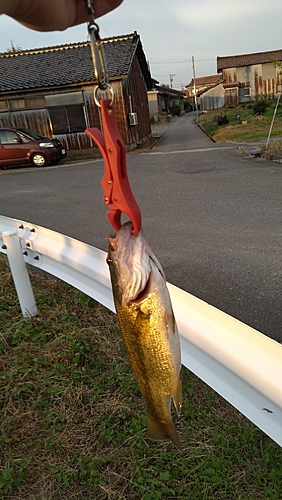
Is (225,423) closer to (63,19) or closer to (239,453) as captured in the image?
(239,453)

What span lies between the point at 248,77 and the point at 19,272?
54.6m

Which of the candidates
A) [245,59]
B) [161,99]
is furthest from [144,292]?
[161,99]

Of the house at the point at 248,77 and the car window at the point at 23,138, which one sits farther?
the house at the point at 248,77

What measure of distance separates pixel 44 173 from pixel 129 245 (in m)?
15.2

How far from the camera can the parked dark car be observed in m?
17.6

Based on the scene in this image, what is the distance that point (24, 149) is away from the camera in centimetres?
1762

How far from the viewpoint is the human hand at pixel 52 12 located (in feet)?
4.75

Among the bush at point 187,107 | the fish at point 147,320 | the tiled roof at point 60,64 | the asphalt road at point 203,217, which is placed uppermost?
the tiled roof at point 60,64

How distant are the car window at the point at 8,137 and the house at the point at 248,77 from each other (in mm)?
40521

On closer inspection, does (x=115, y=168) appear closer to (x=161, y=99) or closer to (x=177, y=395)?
(x=177, y=395)

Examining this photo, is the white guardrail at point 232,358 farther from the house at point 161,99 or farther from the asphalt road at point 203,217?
the house at point 161,99

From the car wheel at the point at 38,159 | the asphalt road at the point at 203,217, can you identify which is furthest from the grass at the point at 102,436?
the car wheel at the point at 38,159

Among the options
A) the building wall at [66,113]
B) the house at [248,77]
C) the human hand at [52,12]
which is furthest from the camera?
the house at [248,77]

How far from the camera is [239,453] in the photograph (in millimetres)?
2008
